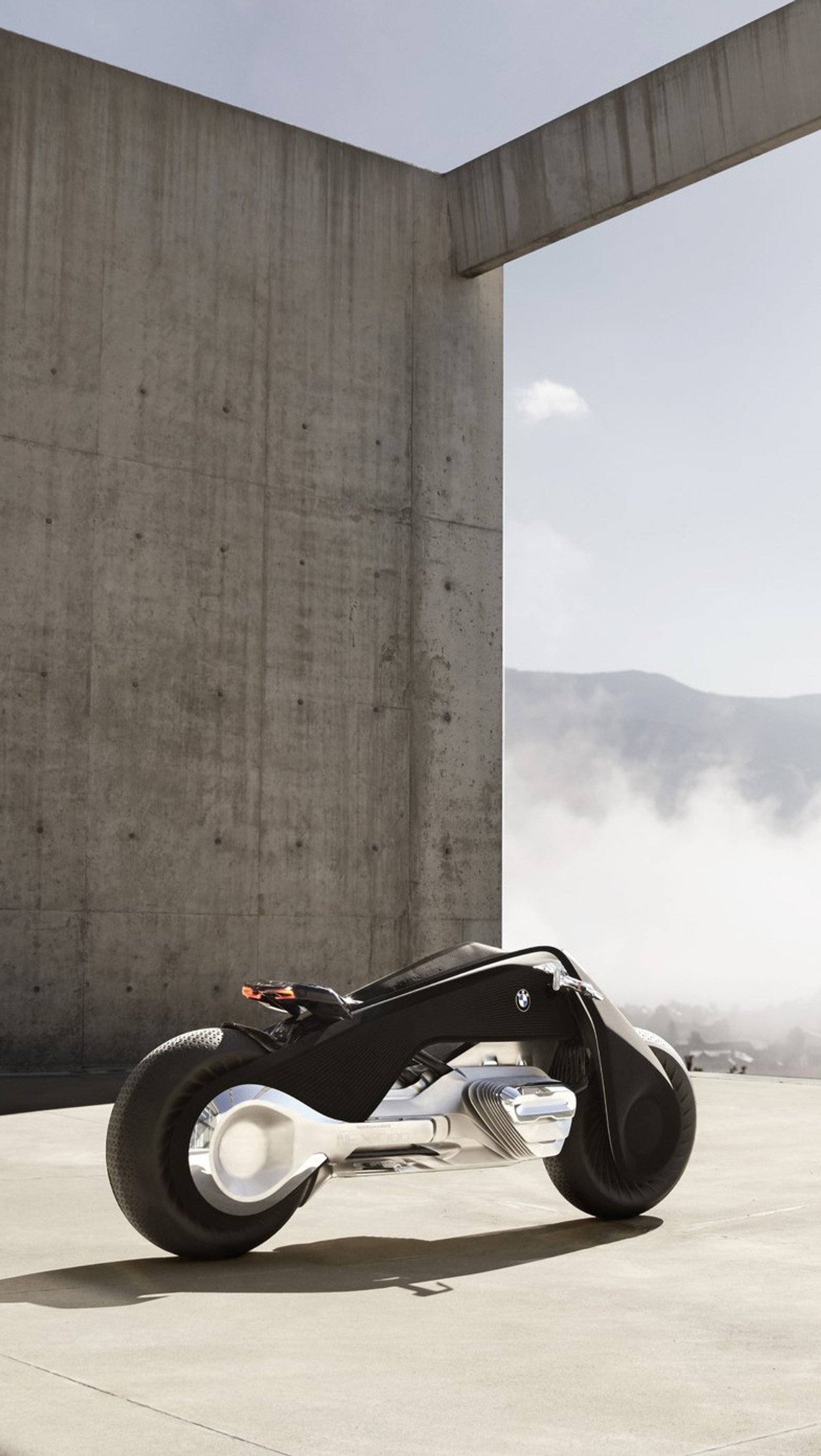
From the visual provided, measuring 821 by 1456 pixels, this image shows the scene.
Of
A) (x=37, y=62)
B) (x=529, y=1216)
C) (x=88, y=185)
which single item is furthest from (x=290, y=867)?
(x=529, y=1216)

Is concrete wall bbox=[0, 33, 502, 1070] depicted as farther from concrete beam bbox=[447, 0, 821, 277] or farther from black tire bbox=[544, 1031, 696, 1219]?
black tire bbox=[544, 1031, 696, 1219]

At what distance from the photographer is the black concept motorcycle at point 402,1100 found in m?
4.14

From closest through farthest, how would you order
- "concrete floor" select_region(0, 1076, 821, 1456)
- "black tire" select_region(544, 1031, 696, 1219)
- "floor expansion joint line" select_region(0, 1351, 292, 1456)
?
"floor expansion joint line" select_region(0, 1351, 292, 1456)
"concrete floor" select_region(0, 1076, 821, 1456)
"black tire" select_region(544, 1031, 696, 1219)

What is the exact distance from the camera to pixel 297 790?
1238 centimetres

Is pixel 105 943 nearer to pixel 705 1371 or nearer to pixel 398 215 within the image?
pixel 398 215

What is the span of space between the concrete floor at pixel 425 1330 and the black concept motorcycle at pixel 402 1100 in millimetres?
163

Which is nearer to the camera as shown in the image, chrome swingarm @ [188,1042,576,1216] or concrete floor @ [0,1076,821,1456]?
concrete floor @ [0,1076,821,1456]

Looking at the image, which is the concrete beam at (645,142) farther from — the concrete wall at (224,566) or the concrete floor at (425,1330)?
the concrete floor at (425,1330)

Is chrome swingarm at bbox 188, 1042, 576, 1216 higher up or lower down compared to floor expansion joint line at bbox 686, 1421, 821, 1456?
higher up

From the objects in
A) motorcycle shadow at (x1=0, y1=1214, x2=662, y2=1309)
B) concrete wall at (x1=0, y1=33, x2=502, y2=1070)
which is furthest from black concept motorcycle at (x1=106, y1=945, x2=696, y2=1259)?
concrete wall at (x1=0, y1=33, x2=502, y2=1070)

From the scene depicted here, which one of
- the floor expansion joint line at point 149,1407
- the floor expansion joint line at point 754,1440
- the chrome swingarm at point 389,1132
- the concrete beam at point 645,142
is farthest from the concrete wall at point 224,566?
the floor expansion joint line at point 754,1440

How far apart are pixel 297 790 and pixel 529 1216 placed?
24.4ft

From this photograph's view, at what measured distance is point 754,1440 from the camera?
8.66 ft

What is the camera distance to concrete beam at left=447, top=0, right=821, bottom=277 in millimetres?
11172
